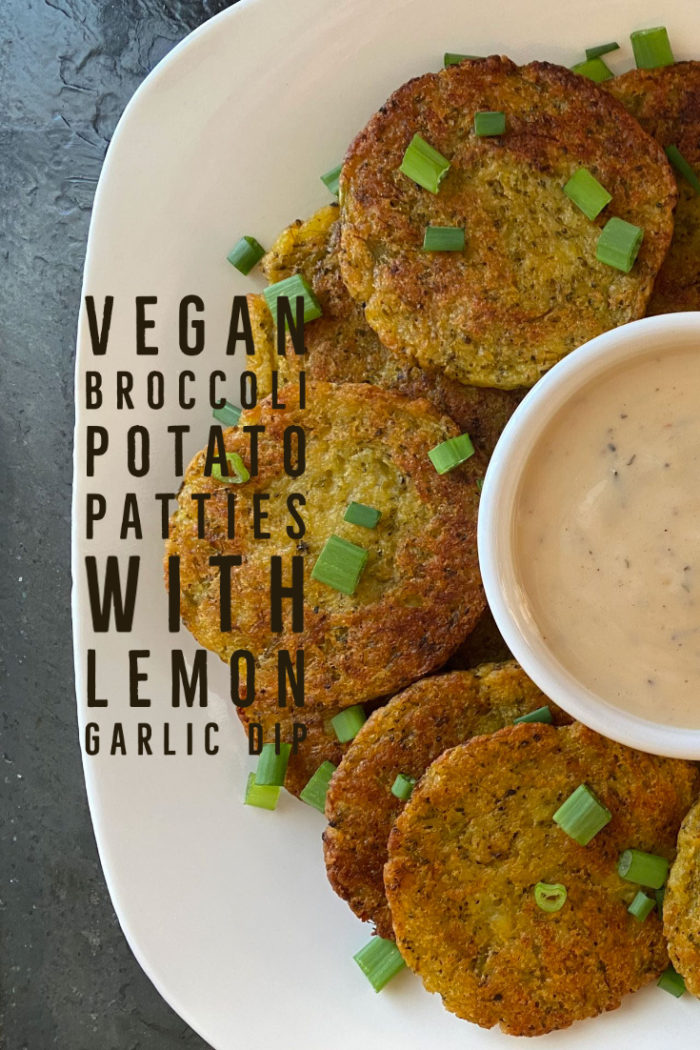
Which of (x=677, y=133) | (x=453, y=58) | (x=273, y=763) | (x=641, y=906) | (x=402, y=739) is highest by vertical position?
(x=453, y=58)

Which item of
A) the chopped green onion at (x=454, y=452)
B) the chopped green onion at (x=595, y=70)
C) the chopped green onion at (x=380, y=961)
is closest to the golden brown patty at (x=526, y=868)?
the chopped green onion at (x=380, y=961)

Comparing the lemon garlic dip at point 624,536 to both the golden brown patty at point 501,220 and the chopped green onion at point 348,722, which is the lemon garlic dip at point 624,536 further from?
the chopped green onion at point 348,722

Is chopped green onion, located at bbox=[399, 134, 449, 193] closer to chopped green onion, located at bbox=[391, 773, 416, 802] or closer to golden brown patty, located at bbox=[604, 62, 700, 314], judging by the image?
golden brown patty, located at bbox=[604, 62, 700, 314]

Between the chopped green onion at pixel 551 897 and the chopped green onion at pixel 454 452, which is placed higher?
the chopped green onion at pixel 454 452

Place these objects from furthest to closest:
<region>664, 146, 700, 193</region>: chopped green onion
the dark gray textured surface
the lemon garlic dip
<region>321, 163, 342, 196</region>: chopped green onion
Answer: the dark gray textured surface → <region>321, 163, 342, 196</region>: chopped green onion → <region>664, 146, 700, 193</region>: chopped green onion → the lemon garlic dip

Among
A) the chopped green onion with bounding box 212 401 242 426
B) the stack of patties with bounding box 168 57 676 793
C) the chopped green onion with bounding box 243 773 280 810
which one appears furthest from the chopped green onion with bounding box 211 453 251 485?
the chopped green onion with bounding box 243 773 280 810

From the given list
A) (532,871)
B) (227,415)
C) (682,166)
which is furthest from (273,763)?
(682,166)

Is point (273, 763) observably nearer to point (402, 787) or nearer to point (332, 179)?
point (402, 787)
